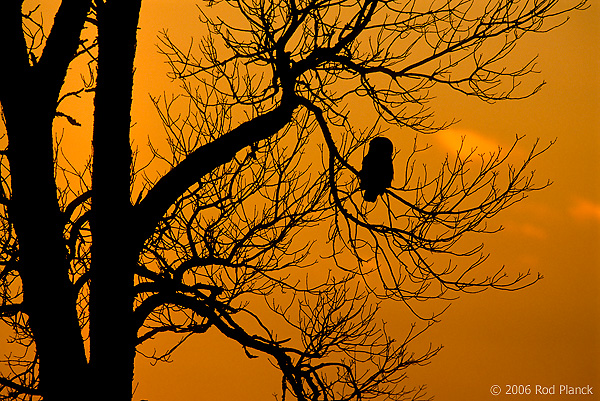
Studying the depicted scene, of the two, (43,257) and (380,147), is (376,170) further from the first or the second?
(43,257)

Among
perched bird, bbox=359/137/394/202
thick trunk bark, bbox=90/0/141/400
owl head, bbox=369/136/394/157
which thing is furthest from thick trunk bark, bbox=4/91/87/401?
owl head, bbox=369/136/394/157

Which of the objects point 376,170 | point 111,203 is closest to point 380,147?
point 376,170

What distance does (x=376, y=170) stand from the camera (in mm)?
5906

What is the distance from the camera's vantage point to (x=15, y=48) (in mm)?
5184

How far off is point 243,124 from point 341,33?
4.30 ft

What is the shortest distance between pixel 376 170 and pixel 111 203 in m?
2.37

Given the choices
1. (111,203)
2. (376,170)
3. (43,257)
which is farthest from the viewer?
(376,170)

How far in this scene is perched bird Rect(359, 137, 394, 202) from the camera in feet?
19.3

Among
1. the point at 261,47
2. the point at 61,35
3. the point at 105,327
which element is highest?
the point at 261,47

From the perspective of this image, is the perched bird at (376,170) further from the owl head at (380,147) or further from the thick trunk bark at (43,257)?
the thick trunk bark at (43,257)

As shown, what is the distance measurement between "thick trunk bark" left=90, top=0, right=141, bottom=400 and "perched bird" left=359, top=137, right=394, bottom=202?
2136 mm

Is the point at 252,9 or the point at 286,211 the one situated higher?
the point at 252,9

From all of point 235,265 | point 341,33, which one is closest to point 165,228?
point 235,265

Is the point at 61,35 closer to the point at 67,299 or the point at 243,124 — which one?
the point at 243,124
